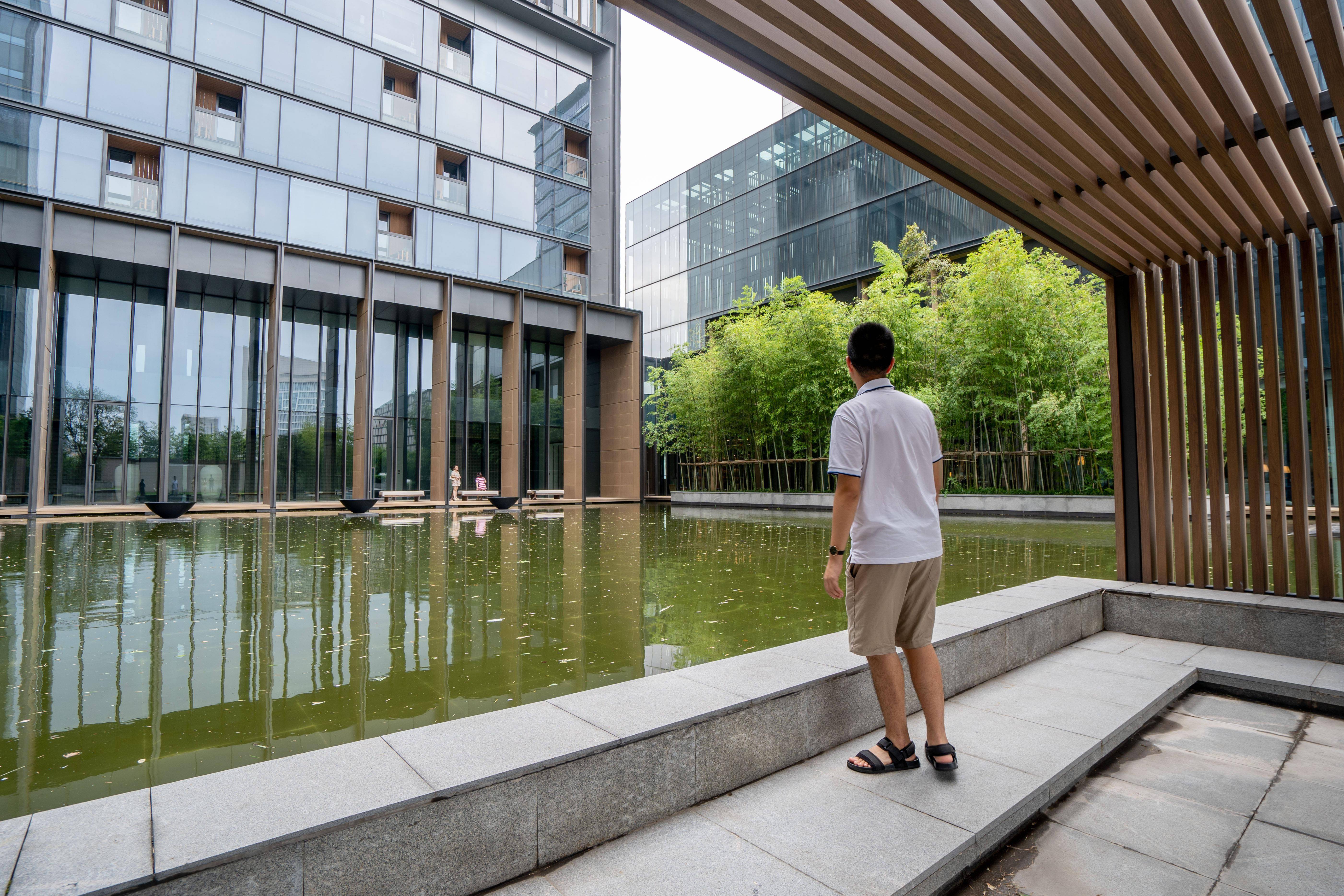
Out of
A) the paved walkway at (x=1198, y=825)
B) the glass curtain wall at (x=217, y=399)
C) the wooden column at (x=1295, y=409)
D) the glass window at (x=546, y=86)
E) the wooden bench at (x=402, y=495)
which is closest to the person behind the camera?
the paved walkway at (x=1198, y=825)

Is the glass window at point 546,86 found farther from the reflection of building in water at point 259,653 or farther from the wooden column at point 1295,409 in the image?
the wooden column at point 1295,409

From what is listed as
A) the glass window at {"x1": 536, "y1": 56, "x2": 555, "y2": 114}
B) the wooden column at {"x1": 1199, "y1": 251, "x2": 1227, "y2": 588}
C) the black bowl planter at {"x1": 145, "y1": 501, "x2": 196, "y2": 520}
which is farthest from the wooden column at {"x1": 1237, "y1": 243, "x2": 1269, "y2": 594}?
the glass window at {"x1": 536, "y1": 56, "x2": 555, "y2": 114}

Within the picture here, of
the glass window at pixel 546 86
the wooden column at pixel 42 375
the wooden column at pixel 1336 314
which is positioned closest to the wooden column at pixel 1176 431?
the wooden column at pixel 1336 314

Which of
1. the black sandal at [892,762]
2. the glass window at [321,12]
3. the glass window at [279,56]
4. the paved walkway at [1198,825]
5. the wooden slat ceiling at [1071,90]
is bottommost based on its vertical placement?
the paved walkway at [1198,825]

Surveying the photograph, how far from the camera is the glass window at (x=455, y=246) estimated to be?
20844 mm

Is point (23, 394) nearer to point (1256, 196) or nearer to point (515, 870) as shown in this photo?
point (515, 870)

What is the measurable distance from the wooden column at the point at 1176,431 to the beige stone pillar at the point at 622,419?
65.7ft

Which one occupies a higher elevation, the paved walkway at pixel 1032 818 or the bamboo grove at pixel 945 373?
the bamboo grove at pixel 945 373

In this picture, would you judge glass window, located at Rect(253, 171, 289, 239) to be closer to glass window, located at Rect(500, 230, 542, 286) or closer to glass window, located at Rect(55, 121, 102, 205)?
glass window, located at Rect(55, 121, 102, 205)

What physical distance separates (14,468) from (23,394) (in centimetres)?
168

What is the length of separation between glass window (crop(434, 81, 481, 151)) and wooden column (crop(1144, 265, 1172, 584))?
21.2m

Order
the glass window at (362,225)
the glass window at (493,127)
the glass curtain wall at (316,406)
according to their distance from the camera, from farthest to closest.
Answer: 1. the glass window at (493,127)
2. the glass window at (362,225)
3. the glass curtain wall at (316,406)

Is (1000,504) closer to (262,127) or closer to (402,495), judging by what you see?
(402,495)

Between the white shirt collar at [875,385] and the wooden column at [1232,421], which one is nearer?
the white shirt collar at [875,385]
